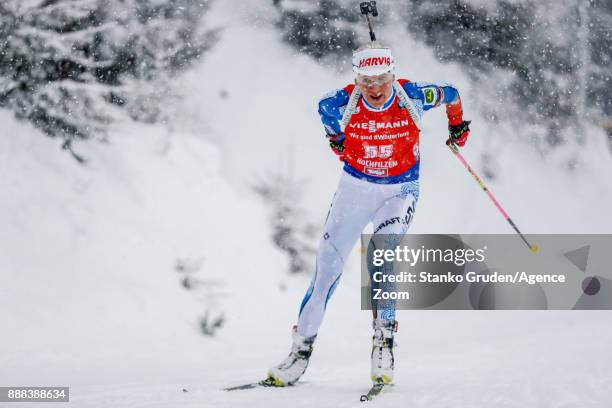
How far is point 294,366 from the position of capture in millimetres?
4371

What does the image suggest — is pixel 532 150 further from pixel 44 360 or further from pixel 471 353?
pixel 44 360

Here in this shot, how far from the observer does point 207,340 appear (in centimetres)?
815

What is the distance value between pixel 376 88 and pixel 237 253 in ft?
19.9

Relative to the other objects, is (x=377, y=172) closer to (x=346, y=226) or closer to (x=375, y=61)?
(x=346, y=226)

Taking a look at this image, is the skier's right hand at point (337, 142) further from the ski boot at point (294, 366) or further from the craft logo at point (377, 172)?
the ski boot at point (294, 366)

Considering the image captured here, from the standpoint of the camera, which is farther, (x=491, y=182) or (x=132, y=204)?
(x=491, y=182)

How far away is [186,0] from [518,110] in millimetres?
7822

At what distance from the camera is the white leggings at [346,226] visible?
4.43m

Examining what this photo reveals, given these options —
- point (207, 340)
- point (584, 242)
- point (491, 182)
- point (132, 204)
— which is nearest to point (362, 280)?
point (207, 340)

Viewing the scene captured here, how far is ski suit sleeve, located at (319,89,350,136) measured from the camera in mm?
4438

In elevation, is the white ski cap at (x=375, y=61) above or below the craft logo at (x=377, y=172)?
above
